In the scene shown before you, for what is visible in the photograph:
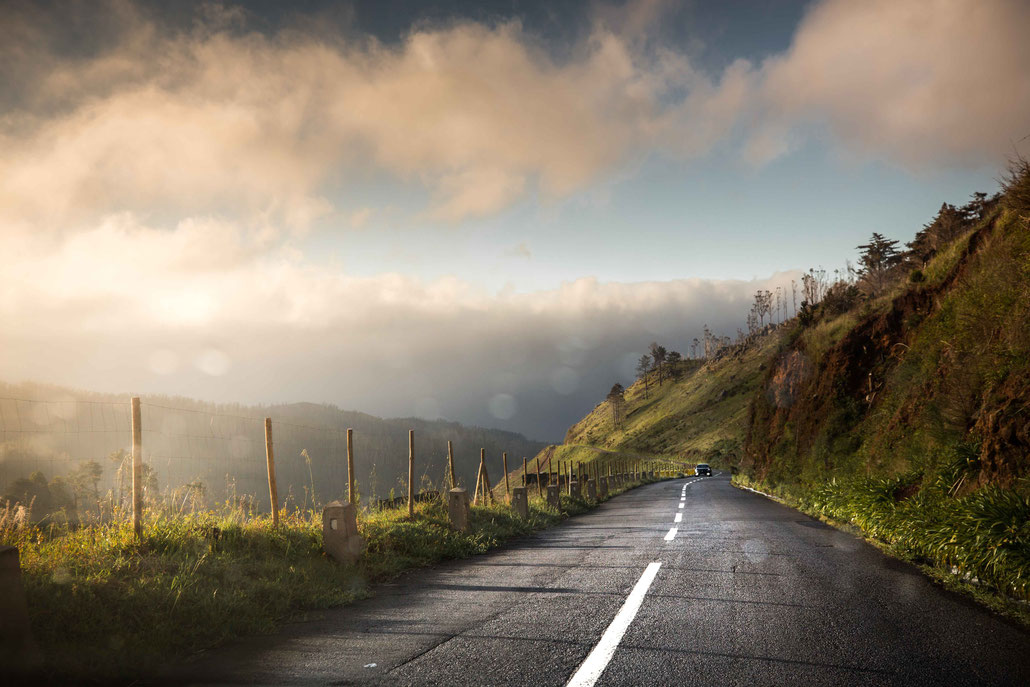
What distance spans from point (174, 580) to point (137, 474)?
1753 mm

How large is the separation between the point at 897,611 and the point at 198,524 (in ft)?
25.5

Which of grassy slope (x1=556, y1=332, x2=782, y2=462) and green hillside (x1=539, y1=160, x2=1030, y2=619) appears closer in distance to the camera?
green hillside (x1=539, y1=160, x2=1030, y2=619)

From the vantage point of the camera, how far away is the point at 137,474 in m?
6.87

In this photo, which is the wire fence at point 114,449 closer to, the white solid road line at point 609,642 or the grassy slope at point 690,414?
the white solid road line at point 609,642

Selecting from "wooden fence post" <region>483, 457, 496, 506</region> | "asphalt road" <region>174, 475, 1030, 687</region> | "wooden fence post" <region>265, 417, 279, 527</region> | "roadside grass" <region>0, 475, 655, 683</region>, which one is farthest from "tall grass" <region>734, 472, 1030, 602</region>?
"wooden fence post" <region>483, 457, 496, 506</region>

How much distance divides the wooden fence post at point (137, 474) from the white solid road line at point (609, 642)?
538 centimetres

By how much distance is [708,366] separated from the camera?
158m

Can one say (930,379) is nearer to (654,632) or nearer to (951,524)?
(951,524)

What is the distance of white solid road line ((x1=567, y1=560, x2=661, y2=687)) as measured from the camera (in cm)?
364

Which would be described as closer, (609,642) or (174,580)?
(609,642)

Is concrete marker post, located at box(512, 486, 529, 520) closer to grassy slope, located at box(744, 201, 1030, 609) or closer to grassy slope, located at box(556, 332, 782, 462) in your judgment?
grassy slope, located at box(744, 201, 1030, 609)

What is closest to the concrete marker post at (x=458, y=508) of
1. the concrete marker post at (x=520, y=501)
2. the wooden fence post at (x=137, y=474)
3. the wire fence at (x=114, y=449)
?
the wire fence at (x=114, y=449)

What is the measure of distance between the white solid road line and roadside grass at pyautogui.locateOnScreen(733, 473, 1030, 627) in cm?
308

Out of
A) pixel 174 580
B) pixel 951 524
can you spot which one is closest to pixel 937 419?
pixel 951 524
